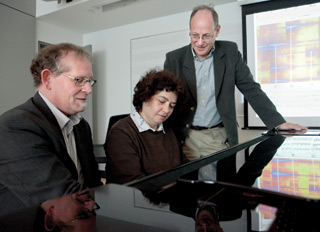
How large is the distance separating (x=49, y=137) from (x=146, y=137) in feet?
1.75

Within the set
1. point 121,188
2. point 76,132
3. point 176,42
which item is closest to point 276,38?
point 176,42

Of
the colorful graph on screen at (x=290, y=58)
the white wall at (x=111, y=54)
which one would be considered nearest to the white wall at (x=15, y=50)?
the white wall at (x=111, y=54)

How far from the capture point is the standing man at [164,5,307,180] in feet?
5.58

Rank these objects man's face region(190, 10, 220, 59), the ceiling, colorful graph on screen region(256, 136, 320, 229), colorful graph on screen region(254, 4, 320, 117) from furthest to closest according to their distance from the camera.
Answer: the ceiling < colorful graph on screen region(254, 4, 320, 117) < man's face region(190, 10, 220, 59) < colorful graph on screen region(256, 136, 320, 229)

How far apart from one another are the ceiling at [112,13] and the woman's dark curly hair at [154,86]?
2061 millimetres

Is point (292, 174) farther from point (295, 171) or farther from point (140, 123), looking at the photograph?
point (140, 123)

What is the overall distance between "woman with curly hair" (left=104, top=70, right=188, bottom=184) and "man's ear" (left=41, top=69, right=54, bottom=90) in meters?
0.35

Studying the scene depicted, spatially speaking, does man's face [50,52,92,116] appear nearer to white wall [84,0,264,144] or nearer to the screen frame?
the screen frame

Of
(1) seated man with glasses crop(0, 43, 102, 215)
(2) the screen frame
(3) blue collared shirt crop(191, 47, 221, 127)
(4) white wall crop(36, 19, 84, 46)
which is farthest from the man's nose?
(4) white wall crop(36, 19, 84, 46)

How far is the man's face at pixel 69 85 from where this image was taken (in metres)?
1.05

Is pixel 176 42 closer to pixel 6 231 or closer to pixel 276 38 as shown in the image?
pixel 276 38

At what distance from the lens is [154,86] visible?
1.41m

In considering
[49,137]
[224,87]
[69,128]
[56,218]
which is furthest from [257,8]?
[56,218]

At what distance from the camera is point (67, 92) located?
3.50 feet
